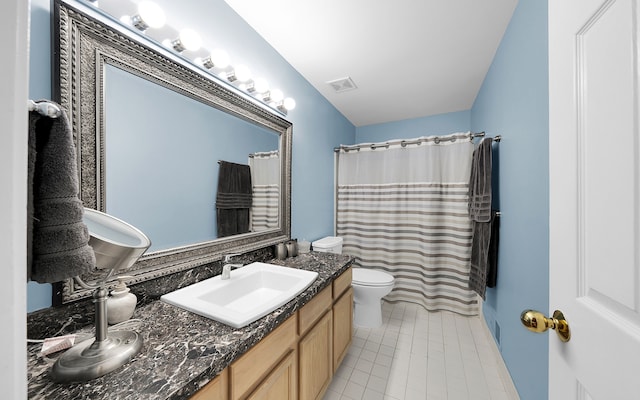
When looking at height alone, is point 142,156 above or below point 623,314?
above

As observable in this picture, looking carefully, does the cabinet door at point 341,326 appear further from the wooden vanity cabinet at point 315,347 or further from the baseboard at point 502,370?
the baseboard at point 502,370

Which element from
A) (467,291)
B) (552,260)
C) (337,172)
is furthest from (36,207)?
(467,291)

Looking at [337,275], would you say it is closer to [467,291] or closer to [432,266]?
[432,266]

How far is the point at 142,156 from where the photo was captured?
3.20 feet

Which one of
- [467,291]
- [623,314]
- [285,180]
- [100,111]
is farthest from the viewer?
[467,291]

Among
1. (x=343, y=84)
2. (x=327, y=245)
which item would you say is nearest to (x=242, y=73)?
(x=343, y=84)

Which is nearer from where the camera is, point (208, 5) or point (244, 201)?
point (208, 5)

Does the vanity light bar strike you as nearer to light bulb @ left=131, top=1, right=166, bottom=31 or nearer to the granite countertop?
light bulb @ left=131, top=1, right=166, bottom=31

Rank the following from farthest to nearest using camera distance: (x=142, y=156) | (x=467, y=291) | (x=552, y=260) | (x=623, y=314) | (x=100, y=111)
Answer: (x=467, y=291)
(x=142, y=156)
(x=100, y=111)
(x=552, y=260)
(x=623, y=314)

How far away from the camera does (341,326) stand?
1.58 m

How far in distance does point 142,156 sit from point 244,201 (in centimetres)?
61

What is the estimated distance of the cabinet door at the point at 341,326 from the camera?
1.49 meters

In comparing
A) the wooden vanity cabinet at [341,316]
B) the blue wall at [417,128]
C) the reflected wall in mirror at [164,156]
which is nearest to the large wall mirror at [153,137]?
the reflected wall in mirror at [164,156]

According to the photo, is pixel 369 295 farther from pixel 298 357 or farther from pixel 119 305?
pixel 119 305
